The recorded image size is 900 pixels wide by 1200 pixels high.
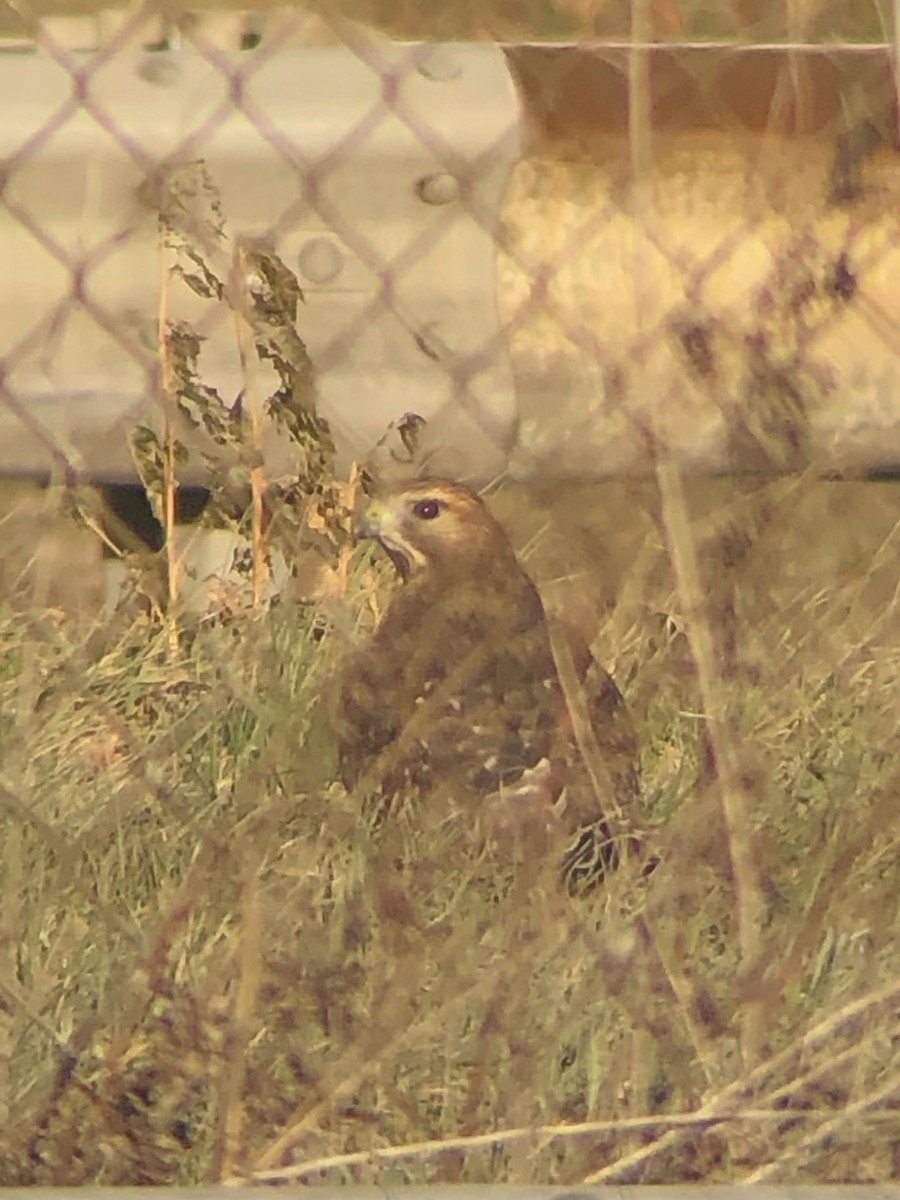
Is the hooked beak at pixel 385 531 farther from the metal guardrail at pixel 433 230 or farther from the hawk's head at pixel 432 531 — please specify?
the metal guardrail at pixel 433 230

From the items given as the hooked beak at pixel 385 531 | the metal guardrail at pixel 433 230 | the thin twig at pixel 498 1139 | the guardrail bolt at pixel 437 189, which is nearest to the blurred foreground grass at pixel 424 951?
the thin twig at pixel 498 1139

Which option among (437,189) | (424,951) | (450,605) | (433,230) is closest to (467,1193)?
(424,951)

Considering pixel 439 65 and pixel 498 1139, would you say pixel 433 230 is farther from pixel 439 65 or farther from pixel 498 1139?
pixel 498 1139

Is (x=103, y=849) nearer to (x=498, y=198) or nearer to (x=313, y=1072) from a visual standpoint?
(x=313, y=1072)

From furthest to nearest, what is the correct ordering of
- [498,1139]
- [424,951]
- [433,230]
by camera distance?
[433,230] → [424,951] → [498,1139]

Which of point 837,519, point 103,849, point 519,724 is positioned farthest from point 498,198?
point 103,849

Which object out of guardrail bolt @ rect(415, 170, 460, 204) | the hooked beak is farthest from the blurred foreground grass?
guardrail bolt @ rect(415, 170, 460, 204)
